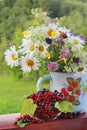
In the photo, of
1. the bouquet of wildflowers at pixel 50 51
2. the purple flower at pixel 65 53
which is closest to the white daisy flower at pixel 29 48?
the bouquet of wildflowers at pixel 50 51

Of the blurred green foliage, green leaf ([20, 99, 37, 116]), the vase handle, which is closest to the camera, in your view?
green leaf ([20, 99, 37, 116])

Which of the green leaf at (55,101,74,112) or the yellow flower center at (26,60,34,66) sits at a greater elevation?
the yellow flower center at (26,60,34,66)

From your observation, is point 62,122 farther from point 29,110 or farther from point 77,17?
point 77,17

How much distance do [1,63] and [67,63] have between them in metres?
0.37

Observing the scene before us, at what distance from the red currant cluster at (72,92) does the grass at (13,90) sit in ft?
0.95

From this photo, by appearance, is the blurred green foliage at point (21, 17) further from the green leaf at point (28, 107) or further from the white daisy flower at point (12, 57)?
the green leaf at point (28, 107)

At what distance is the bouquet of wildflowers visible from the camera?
1.17 metres

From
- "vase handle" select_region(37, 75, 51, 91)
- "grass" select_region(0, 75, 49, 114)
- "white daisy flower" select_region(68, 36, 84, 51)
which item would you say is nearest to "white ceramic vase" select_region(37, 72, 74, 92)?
"vase handle" select_region(37, 75, 51, 91)

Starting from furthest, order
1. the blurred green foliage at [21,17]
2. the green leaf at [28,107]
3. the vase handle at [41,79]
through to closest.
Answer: the blurred green foliage at [21,17] → the vase handle at [41,79] → the green leaf at [28,107]

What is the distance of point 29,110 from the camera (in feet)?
3.72

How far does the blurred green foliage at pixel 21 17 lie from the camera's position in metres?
1.45

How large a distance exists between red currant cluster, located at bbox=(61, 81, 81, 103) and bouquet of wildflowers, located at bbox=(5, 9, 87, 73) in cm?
6

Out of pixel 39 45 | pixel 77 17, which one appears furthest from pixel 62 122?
pixel 77 17

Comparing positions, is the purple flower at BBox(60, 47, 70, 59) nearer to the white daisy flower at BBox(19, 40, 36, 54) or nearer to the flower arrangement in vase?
the flower arrangement in vase
